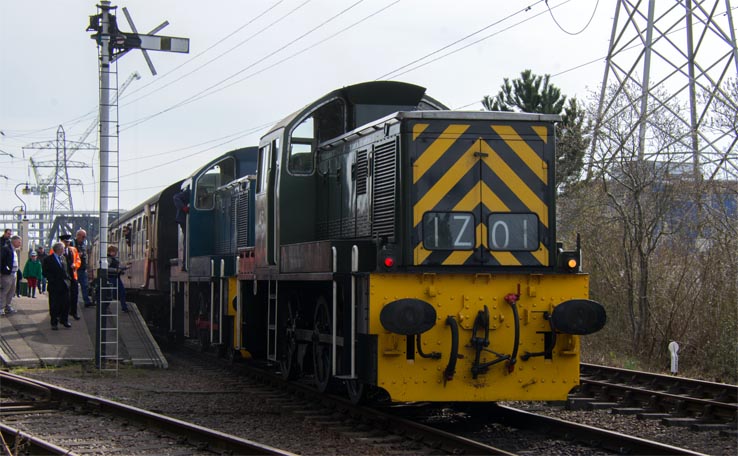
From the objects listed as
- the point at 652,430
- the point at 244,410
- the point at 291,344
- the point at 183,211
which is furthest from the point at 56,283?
the point at 652,430

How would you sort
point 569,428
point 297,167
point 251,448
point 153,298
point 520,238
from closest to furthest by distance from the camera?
point 251,448 → point 569,428 → point 520,238 → point 297,167 → point 153,298

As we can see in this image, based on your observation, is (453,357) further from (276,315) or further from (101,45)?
(101,45)

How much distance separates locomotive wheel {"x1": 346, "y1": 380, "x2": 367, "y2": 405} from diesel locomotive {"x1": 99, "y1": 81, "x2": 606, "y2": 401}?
0.9 inches

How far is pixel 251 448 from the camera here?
6.92m

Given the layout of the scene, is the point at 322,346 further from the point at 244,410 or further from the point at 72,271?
the point at 72,271

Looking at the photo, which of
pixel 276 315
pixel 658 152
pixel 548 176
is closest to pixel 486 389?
pixel 548 176

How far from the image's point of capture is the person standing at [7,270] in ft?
54.2

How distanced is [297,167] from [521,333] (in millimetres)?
3777

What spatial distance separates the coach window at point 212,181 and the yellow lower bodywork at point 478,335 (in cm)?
942

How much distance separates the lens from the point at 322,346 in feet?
32.2

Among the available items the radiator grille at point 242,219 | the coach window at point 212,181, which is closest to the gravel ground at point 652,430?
the radiator grille at point 242,219

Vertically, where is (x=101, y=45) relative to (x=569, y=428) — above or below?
above

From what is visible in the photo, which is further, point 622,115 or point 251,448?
point 622,115

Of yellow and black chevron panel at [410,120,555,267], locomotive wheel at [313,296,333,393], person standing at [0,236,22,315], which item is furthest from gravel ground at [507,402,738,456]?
person standing at [0,236,22,315]
